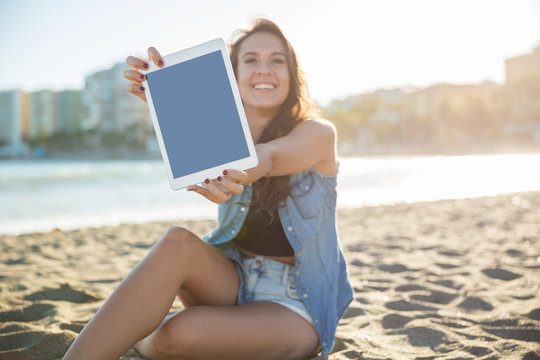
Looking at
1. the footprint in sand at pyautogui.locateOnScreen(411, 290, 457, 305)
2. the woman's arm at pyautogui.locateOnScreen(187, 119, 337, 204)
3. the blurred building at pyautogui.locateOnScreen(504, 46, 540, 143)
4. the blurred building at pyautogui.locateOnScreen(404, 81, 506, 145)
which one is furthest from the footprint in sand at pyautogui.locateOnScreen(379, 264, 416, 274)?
the blurred building at pyautogui.locateOnScreen(404, 81, 506, 145)

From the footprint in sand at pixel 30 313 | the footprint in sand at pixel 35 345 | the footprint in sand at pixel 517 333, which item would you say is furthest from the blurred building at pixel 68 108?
the footprint in sand at pixel 517 333

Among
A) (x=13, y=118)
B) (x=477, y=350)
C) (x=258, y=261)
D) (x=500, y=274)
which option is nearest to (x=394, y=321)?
(x=477, y=350)

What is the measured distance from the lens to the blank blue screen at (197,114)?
1.43 m

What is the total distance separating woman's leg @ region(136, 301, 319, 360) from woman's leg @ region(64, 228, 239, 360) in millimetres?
96

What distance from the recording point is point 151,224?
5469 mm

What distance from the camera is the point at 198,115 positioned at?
4.79 feet

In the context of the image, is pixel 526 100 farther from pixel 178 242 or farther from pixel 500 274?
pixel 178 242

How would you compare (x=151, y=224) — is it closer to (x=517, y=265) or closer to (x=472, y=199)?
(x=517, y=265)

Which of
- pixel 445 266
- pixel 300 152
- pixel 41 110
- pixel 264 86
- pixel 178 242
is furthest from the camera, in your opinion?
pixel 41 110

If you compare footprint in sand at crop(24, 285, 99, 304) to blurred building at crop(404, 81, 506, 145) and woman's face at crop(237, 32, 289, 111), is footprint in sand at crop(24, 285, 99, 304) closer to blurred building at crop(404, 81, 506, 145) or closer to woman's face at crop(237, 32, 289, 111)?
woman's face at crop(237, 32, 289, 111)

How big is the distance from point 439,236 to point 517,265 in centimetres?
125

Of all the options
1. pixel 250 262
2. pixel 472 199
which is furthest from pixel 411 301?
pixel 472 199

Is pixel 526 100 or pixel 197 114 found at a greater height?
pixel 526 100

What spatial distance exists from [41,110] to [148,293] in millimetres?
101428
